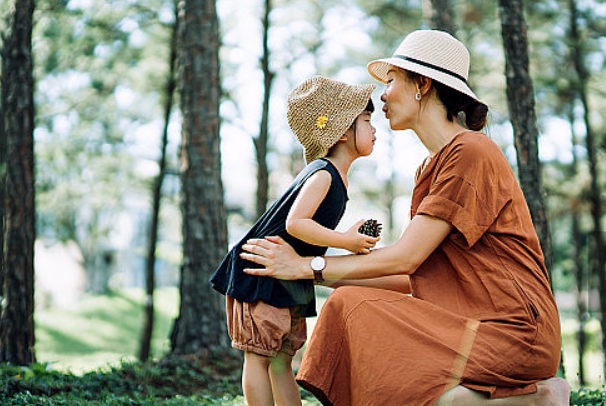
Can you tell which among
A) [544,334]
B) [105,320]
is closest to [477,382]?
[544,334]

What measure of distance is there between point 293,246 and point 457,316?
884 millimetres

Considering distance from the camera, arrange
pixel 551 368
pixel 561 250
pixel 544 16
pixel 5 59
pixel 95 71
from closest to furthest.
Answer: pixel 551 368
pixel 5 59
pixel 544 16
pixel 95 71
pixel 561 250

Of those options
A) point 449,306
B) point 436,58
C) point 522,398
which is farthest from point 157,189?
point 522,398

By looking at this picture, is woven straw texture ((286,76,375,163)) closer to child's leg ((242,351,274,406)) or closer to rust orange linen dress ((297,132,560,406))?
rust orange linen dress ((297,132,560,406))

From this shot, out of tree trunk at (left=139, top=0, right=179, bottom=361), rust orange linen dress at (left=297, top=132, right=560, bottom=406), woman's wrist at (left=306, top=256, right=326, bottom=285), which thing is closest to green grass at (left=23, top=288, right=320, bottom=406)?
woman's wrist at (left=306, top=256, right=326, bottom=285)

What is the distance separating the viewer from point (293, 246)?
350cm

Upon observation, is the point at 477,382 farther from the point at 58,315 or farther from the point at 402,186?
the point at 402,186

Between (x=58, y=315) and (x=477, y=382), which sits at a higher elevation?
(x=477, y=382)

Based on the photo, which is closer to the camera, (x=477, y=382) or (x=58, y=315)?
(x=477, y=382)

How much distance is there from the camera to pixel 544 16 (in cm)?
1276

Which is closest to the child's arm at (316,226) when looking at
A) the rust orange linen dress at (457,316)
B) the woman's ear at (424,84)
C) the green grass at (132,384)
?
the rust orange linen dress at (457,316)

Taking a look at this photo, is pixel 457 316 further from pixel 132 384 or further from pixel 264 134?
pixel 264 134

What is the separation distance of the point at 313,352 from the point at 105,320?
1994 centimetres

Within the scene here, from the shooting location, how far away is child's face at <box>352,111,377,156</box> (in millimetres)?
3650
